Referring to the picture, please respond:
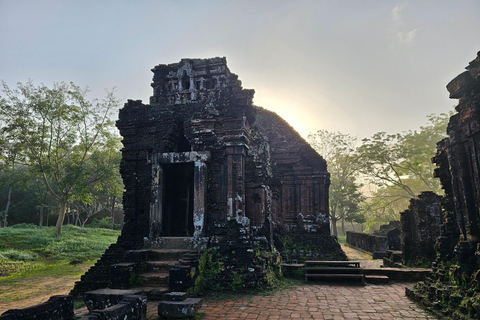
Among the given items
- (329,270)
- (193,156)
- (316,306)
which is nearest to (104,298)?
(316,306)

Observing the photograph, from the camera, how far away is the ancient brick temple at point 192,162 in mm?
8320

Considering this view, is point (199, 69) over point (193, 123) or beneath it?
over

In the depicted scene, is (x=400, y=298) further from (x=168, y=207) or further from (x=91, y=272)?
(x=91, y=272)

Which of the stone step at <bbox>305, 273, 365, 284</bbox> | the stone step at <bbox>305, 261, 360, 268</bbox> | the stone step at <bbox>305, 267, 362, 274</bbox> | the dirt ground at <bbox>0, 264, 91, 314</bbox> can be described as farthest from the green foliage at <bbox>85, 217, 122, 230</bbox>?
the stone step at <bbox>305, 273, 365, 284</bbox>

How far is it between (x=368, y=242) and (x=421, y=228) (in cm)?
911

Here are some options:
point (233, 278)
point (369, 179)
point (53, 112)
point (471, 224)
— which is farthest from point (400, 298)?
point (369, 179)

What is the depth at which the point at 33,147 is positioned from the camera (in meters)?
20.3

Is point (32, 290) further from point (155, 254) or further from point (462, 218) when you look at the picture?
point (462, 218)

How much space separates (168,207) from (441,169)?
7156 mm

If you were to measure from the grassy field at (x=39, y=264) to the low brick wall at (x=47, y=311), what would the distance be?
339 centimetres

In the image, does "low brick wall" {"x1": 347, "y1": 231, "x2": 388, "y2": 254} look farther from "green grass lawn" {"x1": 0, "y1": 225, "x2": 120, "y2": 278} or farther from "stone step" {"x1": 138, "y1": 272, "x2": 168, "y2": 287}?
"green grass lawn" {"x1": 0, "y1": 225, "x2": 120, "y2": 278}

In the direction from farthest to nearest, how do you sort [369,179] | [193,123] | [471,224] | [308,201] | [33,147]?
[369,179] < [33,147] < [308,201] < [193,123] < [471,224]

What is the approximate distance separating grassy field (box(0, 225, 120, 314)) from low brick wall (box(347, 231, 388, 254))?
14.8 meters

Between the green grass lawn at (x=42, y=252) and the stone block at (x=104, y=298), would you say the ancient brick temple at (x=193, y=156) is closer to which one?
the stone block at (x=104, y=298)
